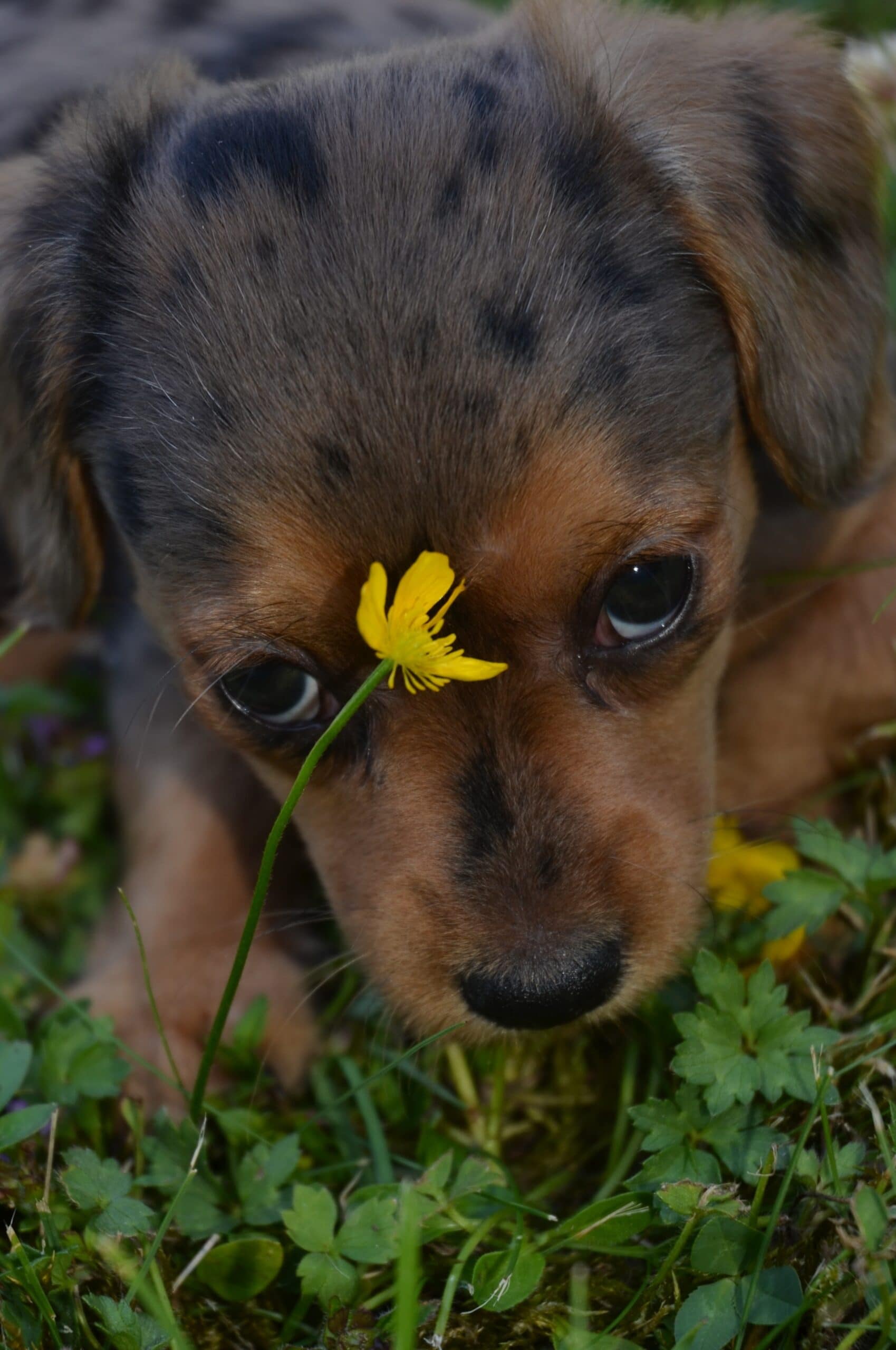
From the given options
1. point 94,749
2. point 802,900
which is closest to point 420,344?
point 802,900

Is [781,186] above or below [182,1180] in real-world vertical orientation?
above

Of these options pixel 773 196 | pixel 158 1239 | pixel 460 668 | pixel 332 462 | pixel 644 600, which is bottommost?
pixel 158 1239

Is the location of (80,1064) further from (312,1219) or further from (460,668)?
(460,668)

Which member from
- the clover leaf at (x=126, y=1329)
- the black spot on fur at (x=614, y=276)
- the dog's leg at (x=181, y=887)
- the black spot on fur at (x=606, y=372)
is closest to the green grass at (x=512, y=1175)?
the clover leaf at (x=126, y=1329)

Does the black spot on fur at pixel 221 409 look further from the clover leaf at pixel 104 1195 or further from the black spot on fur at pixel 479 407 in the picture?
the clover leaf at pixel 104 1195

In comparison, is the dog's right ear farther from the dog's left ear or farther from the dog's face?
the dog's left ear

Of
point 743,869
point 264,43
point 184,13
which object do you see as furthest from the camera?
point 184,13

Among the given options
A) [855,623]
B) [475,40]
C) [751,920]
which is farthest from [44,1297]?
[475,40]

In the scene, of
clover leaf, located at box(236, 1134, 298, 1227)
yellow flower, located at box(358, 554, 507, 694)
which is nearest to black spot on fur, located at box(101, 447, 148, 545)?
yellow flower, located at box(358, 554, 507, 694)
